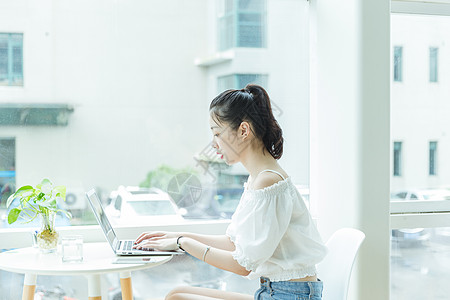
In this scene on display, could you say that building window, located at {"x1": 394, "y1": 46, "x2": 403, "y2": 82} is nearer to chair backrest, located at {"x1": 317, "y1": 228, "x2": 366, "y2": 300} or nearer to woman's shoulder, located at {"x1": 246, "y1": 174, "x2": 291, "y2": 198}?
chair backrest, located at {"x1": 317, "y1": 228, "x2": 366, "y2": 300}

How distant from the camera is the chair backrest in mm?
2031

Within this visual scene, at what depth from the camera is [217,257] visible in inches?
71.9

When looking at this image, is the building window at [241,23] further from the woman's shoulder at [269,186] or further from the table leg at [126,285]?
the table leg at [126,285]

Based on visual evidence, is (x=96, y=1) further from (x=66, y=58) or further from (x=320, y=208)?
(x=320, y=208)

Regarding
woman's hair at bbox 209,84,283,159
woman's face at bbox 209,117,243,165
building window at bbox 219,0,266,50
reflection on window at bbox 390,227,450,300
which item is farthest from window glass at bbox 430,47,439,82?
woman's face at bbox 209,117,243,165

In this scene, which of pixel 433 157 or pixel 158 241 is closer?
pixel 158 241

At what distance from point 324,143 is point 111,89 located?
1.14 m

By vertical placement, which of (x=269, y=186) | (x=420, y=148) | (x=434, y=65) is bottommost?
(x=269, y=186)

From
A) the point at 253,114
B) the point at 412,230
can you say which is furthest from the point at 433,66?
the point at 253,114

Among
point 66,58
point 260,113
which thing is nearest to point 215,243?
point 260,113

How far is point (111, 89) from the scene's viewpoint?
8.65ft

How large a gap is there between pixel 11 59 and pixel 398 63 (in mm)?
2002

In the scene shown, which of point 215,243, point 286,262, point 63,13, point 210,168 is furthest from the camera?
point 210,168

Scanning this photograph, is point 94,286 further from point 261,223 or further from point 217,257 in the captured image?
point 261,223
